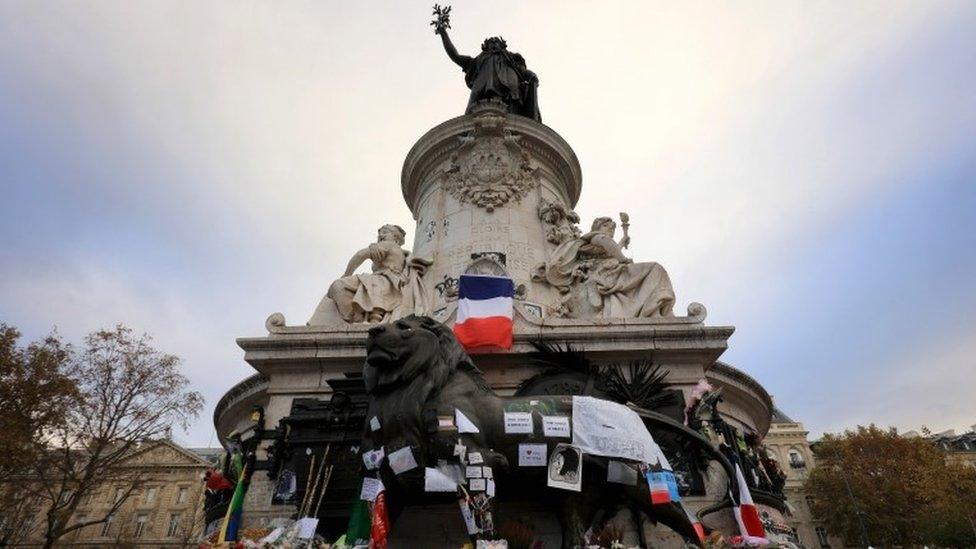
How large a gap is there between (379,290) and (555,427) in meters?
Result: 4.89

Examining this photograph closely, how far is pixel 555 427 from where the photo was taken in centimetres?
631

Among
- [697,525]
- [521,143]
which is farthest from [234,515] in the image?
[521,143]

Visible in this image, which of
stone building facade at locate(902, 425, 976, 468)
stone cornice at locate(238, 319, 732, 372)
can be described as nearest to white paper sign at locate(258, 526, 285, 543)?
stone cornice at locate(238, 319, 732, 372)

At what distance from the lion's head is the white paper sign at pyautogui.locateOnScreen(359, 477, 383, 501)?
948mm

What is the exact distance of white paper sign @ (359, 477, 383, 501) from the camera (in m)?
5.94

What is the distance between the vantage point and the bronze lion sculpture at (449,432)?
19.6ft

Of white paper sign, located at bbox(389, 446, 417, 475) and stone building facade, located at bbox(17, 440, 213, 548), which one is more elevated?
stone building facade, located at bbox(17, 440, 213, 548)

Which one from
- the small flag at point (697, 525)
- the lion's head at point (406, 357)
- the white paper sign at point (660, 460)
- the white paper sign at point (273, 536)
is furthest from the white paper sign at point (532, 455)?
the white paper sign at point (273, 536)

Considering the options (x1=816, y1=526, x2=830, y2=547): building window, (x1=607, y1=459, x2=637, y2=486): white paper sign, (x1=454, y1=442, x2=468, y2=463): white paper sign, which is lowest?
(x1=607, y1=459, x2=637, y2=486): white paper sign

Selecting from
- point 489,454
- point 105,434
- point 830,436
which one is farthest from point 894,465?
point 105,434

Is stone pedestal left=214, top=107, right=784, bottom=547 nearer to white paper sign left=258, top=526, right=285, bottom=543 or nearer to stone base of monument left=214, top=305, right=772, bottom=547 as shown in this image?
stone base of monument left=214, top=305, right=772, bottom=547

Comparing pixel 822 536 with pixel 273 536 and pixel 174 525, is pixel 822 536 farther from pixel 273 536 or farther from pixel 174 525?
pixel 273 536

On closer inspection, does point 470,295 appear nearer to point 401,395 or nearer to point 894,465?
point 401,395

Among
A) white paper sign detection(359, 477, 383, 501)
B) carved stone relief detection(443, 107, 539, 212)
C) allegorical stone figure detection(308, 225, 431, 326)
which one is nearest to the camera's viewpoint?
white paper sign detection(359, 477, 383, 501)
